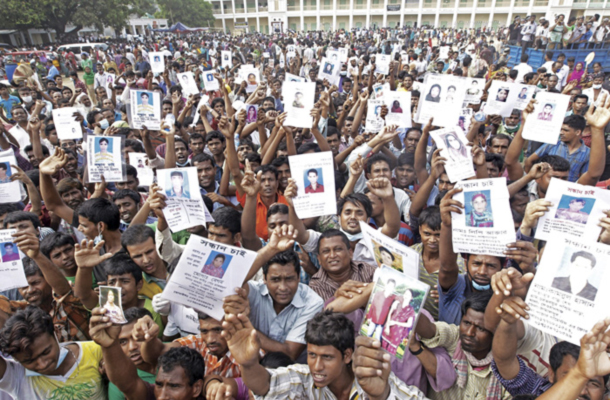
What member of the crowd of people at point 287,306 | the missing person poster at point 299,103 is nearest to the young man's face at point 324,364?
the crowd of people at point 287,306

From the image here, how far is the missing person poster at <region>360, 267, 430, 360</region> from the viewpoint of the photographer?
72.1 inches

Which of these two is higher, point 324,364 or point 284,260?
point 284,260

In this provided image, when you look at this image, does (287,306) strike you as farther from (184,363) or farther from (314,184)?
(314,184)

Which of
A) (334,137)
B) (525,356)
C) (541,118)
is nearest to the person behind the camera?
(525,356)

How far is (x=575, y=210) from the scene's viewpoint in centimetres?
245

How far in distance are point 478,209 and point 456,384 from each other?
1.12m

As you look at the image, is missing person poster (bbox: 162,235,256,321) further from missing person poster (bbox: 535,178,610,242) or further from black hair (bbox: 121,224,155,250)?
missing person poster (bbox: 535,178,610,242)

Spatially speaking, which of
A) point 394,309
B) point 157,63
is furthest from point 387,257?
point 157,63

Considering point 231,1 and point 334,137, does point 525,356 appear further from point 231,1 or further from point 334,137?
point 231,1

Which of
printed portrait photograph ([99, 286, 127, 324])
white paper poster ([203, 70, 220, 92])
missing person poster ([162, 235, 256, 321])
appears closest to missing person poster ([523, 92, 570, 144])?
missing person poster ([162, 235, 256, 321])

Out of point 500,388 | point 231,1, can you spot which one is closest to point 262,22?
point 231,1

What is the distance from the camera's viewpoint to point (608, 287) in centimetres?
168

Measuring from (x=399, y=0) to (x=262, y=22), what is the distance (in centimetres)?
2546

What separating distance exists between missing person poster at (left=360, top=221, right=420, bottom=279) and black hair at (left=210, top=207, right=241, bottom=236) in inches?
55.3
